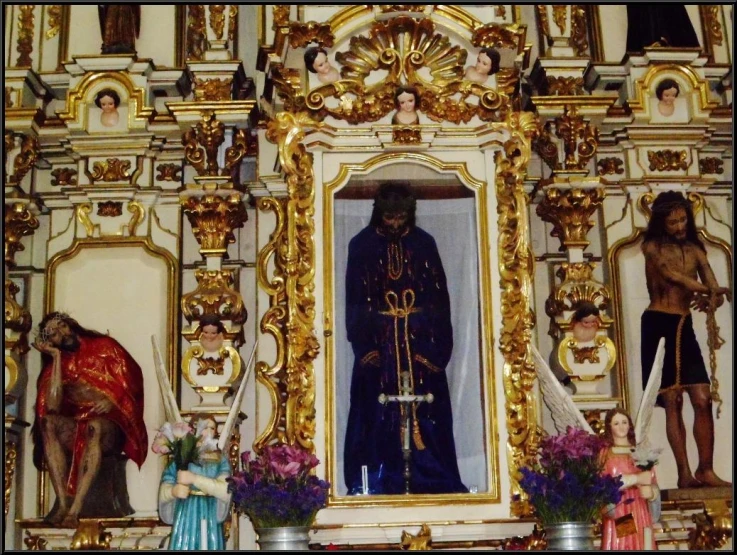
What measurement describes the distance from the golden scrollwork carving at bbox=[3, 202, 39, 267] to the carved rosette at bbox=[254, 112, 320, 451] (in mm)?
1586

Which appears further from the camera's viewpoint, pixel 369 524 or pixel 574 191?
pixel 574 191

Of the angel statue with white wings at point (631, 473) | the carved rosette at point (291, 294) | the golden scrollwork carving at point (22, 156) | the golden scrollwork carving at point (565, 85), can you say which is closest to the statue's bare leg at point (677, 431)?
the angel statue with white wings at point (631, 473)

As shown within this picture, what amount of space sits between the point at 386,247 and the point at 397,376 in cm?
87

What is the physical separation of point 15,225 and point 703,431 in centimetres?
478

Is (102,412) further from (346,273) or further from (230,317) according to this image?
(346,273)

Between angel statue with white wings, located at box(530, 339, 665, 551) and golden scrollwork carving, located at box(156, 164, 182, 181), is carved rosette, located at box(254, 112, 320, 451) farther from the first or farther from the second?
angel statue with white wings, located at box(530, 339, 665, 551)

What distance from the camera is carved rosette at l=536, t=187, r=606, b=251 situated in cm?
782

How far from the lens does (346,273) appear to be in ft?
25.0

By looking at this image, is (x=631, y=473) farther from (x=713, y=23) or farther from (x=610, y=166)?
(x=713, y=23)

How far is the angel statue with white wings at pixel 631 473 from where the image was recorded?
253 inches

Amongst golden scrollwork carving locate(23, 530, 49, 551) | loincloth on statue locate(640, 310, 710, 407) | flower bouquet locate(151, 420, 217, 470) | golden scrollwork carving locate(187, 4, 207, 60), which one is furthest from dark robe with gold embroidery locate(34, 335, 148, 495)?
loincloth on statue locate(640, 310, 710, 407)

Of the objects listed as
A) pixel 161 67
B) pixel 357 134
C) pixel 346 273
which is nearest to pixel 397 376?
pixel 346 273

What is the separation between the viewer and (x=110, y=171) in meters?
8.21

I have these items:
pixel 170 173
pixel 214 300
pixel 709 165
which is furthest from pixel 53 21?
pixel 709 165
